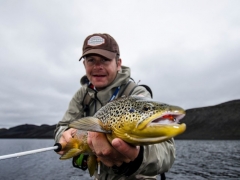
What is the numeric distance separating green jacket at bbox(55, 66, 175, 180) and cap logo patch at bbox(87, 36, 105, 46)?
0.66 metres

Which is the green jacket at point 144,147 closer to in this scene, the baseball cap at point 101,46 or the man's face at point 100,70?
the man's face at point 100,70

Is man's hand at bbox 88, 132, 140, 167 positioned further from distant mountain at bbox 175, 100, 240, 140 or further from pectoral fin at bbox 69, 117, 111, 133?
distant mountain at bbox 175, 100, 240, 140

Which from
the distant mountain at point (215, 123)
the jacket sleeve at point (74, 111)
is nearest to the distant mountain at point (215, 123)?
the distant mountain at point (215, 123)

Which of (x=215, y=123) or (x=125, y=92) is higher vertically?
(x=215, y=123)

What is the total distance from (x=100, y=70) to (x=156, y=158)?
5.94 ft

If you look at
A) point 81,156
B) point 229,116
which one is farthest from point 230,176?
point 229,116

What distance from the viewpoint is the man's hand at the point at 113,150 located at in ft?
7.65

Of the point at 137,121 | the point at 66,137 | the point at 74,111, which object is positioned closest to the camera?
the point at 137,121

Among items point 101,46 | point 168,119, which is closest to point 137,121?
point 168,119

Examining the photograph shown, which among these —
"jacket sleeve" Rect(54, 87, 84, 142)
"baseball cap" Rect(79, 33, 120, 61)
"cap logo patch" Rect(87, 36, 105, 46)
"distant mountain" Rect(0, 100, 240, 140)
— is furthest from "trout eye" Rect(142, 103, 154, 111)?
"distant mountain" Rect(0, 100, 240, 140)

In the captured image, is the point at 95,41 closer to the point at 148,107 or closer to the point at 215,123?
the point at 148,107

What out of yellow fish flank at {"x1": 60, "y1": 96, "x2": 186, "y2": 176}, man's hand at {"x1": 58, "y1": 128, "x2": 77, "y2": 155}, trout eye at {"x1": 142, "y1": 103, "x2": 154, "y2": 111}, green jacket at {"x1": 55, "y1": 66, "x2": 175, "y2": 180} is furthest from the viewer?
man's hand at {"x1": 58, "y1": 128, "x2": 77, "y2": 155}

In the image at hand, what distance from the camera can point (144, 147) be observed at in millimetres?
2660

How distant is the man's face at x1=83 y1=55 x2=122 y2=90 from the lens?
3836 mm
